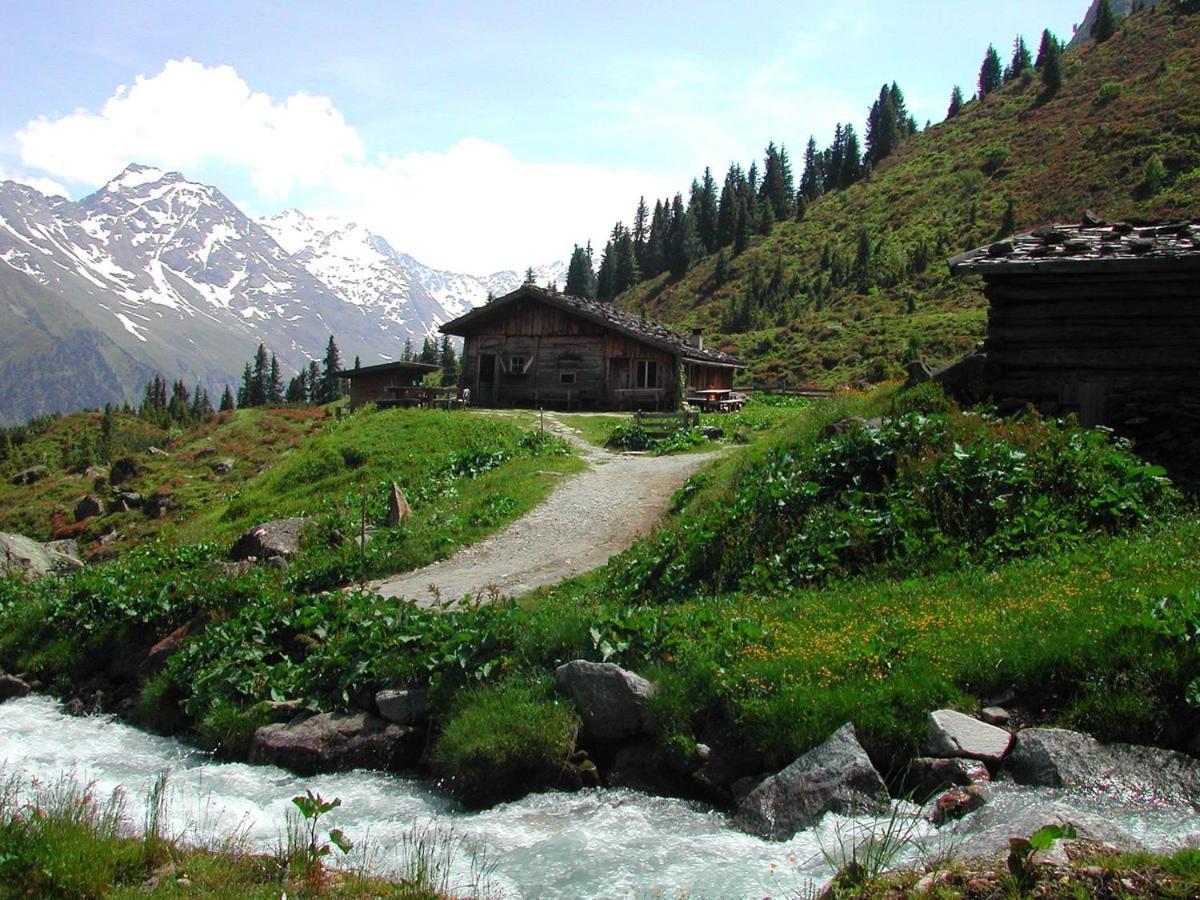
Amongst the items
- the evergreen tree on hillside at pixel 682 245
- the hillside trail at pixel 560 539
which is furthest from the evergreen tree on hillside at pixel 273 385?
the hillside trail at pixel 560 539

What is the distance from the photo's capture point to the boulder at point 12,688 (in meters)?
14.6

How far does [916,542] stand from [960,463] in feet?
5.70

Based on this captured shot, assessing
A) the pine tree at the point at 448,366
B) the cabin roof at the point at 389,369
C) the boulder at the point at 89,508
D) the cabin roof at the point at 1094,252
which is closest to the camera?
the cabin roof at the point at 1094,252

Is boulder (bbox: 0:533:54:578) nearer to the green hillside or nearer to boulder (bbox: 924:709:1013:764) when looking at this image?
boulder (bbox: 924:709:1013:764)

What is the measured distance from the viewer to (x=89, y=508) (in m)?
41.9

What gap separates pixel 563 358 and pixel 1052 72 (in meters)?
103

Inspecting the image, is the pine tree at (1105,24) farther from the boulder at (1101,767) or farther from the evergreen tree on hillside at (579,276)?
the boulder at (1101,767)

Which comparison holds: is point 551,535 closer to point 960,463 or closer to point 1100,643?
point 960,463

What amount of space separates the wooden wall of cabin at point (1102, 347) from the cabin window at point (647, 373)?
25.6 metres

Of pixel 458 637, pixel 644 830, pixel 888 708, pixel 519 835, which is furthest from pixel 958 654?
pixel 458 637

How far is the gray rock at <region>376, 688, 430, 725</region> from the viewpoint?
10.6 metres

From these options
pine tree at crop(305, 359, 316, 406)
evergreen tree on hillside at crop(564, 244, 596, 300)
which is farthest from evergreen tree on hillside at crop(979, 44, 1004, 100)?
pine tree at crop(305, 359, 316, 406)

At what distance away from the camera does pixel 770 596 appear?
11.8 metres

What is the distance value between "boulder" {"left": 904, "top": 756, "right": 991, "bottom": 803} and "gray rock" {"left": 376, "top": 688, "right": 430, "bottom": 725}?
536 centimetres
